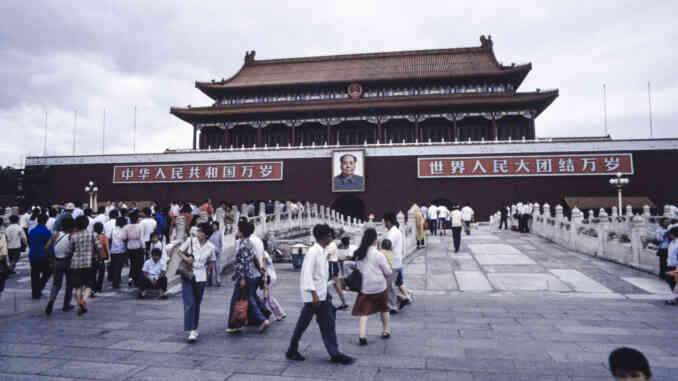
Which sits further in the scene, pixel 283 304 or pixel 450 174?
pixel 450 174

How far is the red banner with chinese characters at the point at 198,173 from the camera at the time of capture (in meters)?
25.8

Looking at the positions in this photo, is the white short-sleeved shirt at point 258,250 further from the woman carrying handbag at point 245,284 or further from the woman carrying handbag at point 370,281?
the woman carrying handbag at point 370,281

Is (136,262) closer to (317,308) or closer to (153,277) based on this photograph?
(153,277)

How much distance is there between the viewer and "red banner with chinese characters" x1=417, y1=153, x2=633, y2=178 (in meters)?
23.2

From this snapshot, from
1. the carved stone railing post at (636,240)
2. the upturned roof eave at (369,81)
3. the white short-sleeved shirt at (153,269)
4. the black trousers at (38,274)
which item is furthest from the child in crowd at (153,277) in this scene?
the upturned roof eave at (369,81)

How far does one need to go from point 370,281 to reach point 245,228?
1594mm

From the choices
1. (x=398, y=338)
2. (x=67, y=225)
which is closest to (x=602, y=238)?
(x=398, y=338)

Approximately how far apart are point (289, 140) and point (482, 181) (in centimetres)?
1247

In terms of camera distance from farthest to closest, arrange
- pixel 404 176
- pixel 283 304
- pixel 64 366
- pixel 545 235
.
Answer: pixel 404 176 → pixel 545 235 → pixel 283 304 → pixel 64 366

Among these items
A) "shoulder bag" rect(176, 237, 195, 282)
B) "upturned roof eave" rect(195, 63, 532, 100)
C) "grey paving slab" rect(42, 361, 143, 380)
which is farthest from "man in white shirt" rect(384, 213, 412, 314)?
"upturned roof eave" rect(195, 63, 532, 100)

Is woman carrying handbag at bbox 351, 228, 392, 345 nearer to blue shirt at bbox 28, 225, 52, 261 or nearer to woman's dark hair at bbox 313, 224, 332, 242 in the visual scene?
woman's dark hair at bbox 313, 224, 332, 242

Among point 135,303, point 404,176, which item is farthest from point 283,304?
point 404,176

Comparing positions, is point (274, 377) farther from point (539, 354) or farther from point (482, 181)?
point (482, 181)

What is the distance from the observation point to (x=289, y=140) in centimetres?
2808
